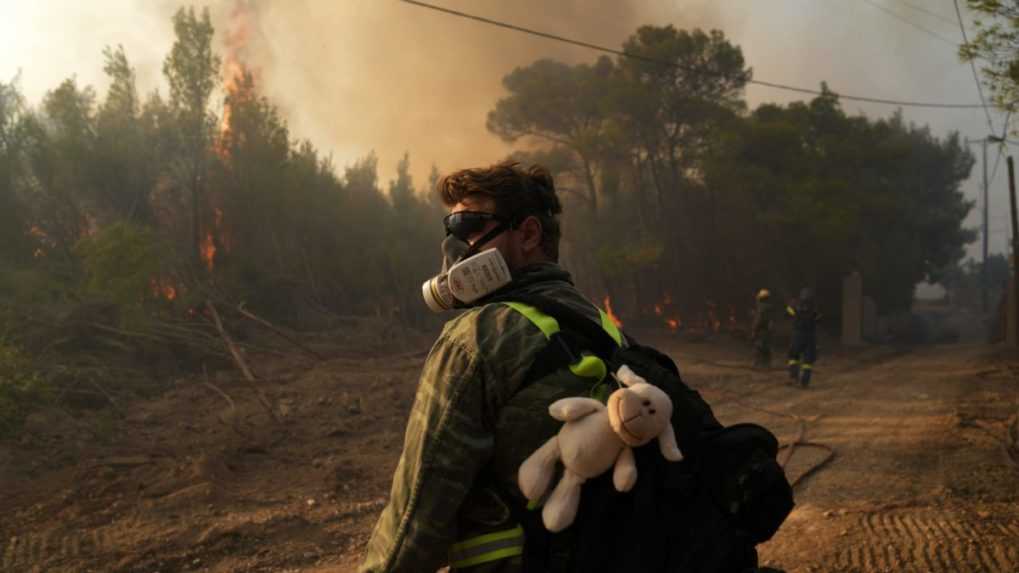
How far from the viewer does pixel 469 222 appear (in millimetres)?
2051

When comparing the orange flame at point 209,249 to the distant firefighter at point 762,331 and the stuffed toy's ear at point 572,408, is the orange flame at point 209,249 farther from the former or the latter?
the stuffed toy's ear at point 572,408

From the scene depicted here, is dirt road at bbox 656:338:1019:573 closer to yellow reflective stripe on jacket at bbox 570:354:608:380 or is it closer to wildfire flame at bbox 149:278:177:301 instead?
yellow reflective stripe on jacket at bbox 570:354:608:380

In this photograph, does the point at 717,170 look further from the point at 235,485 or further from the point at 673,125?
the point at 235,485

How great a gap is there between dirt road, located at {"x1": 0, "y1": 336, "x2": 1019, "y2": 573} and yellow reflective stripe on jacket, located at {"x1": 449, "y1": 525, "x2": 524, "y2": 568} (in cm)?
366

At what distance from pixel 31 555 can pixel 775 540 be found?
520 centimetres

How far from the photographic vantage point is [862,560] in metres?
4.78

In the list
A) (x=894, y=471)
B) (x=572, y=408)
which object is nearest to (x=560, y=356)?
(x=572, y=408)

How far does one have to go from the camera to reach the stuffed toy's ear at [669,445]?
5.28 feet

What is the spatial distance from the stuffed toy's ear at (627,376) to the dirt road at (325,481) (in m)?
3.67

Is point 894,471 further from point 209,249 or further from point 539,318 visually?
point 209,249

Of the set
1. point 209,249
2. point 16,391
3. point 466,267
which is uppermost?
point 209,249

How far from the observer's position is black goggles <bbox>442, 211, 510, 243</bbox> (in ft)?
6.70

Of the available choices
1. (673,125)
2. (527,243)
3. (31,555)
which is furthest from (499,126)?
(527,243)

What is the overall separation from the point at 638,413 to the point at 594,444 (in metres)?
0.11
